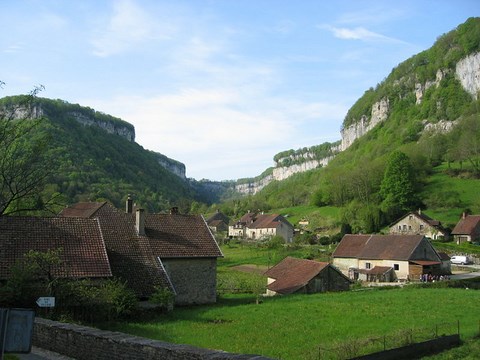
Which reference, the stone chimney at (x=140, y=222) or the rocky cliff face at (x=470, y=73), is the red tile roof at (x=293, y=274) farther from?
the rocky cliff face at (x=470, y=73)

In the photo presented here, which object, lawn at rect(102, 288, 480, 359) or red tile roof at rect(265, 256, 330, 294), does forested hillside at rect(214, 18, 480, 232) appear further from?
lawn at rect(102, 288, 480, 359)

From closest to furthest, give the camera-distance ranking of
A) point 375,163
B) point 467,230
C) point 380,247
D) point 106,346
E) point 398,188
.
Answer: point 106,346 < point 380,247 < point 467,230 < point 398,188 < point 375,163

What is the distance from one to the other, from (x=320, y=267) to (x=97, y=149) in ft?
396

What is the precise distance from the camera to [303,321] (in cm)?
2467

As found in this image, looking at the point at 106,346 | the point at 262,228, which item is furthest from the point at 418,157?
the point at 106,346

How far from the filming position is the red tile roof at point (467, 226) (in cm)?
7212

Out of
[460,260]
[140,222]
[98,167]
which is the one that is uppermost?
[98,167]

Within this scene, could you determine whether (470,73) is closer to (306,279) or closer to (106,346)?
(306,279)

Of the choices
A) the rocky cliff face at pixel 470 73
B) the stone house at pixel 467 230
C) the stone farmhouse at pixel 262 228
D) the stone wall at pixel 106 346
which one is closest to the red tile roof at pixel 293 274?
the stone wall at pixel 106 346

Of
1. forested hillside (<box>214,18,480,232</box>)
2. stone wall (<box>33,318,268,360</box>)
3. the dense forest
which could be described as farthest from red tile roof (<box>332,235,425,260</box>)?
stone wall (<box>33,318,268,360</box>)

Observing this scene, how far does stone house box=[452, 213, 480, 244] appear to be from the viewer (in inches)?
2832

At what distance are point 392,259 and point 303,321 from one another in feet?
107

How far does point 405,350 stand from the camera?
17.8 m

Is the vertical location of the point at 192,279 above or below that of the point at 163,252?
below
